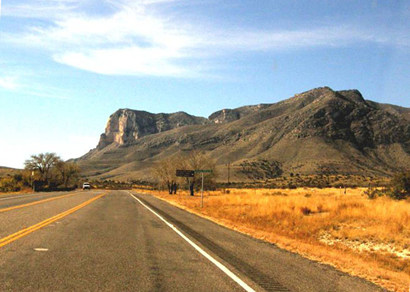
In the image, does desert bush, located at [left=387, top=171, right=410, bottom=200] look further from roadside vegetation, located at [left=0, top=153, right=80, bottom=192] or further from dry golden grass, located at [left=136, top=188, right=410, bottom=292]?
roadside vegetation, located at [left=0, top=153, right=80, bottom=192]

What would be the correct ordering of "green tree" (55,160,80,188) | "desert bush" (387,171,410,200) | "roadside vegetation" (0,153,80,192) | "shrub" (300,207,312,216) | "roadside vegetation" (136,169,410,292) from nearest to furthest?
A: 1. "roadside vegetation" (136,169,410,292)
2. "shrub" (300,207,312,216)
3. "desert bush" (387,171,410,200)
4. "roadside vegetation" (0,153,80,192)
5. "green tree" (55,160,80,188)

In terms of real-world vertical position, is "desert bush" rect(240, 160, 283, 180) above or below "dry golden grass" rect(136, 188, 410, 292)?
above

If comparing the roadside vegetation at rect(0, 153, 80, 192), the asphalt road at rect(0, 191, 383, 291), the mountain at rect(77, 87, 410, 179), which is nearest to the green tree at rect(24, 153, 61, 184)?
the roadside vegetation at rect(0, 153, 80, 192)

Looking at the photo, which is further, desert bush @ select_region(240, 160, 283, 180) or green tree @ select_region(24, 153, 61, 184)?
desert bush @ select_region(240, 160, 283, 180)

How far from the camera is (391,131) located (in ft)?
418

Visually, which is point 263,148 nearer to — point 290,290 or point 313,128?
point 313,128

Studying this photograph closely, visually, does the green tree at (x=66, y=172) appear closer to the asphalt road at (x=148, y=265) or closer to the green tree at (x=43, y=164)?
the green tree at (x=43, y=164)

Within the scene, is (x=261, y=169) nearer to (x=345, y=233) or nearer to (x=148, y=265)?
(x=345, y=233)

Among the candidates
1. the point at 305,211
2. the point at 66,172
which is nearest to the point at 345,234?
the point at 305,211

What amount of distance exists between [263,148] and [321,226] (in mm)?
119144

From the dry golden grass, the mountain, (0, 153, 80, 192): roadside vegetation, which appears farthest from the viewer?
the mountain

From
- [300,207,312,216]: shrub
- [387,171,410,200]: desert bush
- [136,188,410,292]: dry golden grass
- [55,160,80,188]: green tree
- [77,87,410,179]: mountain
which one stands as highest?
[77,87,410,179]: mountain

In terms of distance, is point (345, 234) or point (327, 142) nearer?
point (345, 234)

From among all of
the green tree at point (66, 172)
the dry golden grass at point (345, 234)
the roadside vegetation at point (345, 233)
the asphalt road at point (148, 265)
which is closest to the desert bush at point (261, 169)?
the green tree at point (66, 172)
